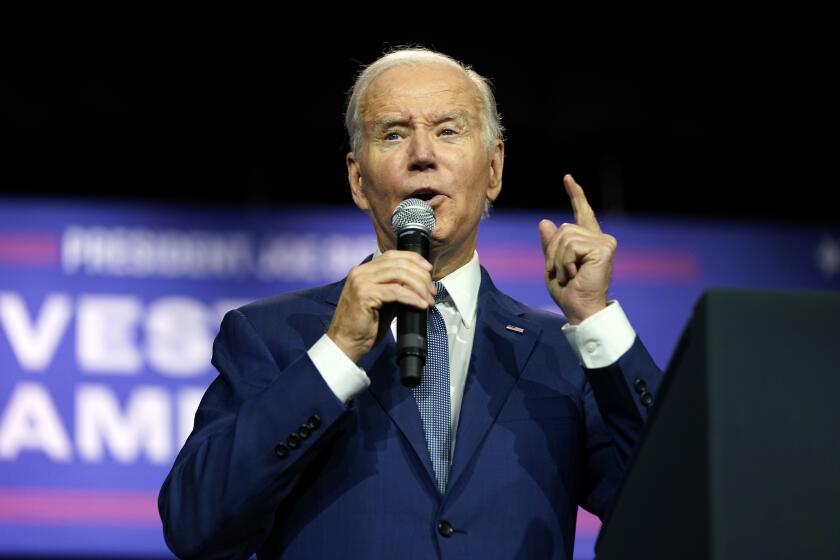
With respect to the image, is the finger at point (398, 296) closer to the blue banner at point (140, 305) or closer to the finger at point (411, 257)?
the finger at point (411, 257)

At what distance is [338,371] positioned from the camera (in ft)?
5.41

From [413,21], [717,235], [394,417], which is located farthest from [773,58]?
[394,417]

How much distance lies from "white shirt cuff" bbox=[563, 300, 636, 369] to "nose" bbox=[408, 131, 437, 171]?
35 centimetres

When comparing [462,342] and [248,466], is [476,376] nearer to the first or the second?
[462,342]

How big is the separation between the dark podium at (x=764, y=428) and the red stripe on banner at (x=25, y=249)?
9.96 feet

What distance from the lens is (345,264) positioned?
3.85 meters

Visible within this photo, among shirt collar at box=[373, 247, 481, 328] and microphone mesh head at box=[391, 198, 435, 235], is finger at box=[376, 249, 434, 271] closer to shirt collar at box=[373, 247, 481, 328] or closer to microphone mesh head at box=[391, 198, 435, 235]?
microphone mesh head at box=[391, 198, 435, 235]

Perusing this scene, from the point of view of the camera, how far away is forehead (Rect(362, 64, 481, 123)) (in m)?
2.01

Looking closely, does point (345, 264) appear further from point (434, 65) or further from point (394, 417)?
point (394, 417)

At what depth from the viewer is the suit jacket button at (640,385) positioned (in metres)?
1.73

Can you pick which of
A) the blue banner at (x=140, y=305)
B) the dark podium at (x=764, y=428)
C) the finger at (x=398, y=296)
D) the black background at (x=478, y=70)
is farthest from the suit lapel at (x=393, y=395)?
the black background at (x=478, y=70)

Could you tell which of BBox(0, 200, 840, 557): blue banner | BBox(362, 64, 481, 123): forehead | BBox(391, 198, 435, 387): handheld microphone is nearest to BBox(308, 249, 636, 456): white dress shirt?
BBox(391, 198, 435, 387): handheld microphone

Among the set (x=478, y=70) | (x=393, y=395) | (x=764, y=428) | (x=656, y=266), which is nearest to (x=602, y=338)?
(x=393, y=395)

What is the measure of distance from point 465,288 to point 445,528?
0.44m
